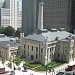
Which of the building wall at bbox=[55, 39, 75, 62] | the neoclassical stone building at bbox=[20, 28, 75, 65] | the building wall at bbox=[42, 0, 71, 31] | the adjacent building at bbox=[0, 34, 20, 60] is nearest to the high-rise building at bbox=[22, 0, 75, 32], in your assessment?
the building wall at bbox=[42, 0, 71, 31]

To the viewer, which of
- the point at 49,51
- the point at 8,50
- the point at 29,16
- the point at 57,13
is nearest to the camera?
the point at 49,51

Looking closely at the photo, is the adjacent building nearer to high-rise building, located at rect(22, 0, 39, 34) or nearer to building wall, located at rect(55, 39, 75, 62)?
building wall, located at rect(55, 39, 75, 62)

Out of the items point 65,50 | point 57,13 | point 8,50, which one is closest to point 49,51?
point 65,50

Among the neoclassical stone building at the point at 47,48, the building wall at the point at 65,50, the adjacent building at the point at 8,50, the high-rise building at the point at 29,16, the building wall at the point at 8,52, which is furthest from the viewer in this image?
the high-rise building at the point at 29,16

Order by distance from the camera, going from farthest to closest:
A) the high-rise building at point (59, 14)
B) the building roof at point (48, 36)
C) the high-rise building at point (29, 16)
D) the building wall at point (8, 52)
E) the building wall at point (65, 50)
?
the high-rise building at point (29, 16), the high-rise building at point (59, 14), the building wall at point (8, 52), the building wall at point (65, 50), the building roof at point (48, 36)

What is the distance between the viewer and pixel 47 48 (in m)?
82.6

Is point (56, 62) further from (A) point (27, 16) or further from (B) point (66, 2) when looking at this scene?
(A) point (27, 16)

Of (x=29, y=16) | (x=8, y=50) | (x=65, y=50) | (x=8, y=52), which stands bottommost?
(x=8, y=52)

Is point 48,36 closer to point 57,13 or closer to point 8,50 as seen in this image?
point 8,50

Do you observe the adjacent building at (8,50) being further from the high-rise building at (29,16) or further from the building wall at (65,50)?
the high-rise building at (29,16)

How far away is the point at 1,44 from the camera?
308 feet

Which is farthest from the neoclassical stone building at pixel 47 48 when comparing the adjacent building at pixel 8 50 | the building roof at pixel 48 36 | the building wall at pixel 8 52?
the building wall at pixel 8 52

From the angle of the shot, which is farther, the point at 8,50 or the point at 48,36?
the point at 8,50

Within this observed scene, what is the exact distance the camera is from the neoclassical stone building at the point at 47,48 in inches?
3259
